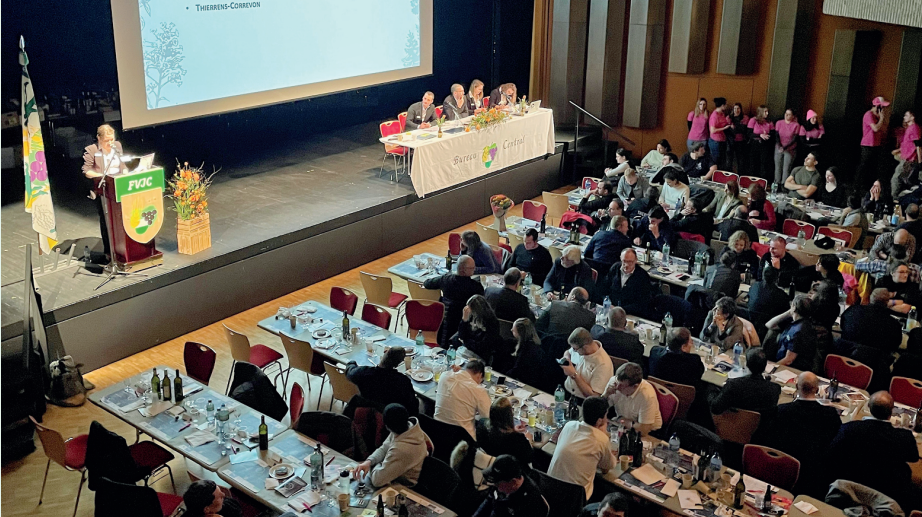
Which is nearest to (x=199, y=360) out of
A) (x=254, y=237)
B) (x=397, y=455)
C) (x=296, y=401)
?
(x=296, y=401)

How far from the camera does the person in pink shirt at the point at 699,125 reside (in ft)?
48.8

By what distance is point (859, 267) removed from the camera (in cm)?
905

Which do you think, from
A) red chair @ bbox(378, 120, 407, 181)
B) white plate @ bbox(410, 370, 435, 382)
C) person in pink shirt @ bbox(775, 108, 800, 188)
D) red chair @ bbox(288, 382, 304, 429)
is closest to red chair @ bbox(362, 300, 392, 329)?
white plate @ bbox(410, 370, 435, 382)

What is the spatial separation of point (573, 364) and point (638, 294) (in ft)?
6.35

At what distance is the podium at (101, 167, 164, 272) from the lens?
8.84m

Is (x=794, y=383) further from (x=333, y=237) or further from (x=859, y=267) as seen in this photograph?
(x=333, y=237)

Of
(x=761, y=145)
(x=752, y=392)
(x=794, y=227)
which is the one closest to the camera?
(x=752, y=392)

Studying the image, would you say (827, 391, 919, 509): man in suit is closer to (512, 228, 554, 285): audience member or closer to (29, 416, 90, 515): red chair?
(512, 228, 554, 285): audience member

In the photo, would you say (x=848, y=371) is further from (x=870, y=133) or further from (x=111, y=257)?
(x=870, y=133)

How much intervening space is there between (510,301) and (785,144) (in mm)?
8108

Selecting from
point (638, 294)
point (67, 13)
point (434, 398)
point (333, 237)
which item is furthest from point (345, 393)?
point (67, 13)

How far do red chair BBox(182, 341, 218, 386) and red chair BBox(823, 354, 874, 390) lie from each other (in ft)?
16.8

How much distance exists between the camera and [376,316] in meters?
8.28

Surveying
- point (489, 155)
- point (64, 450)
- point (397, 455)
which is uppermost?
point (489, 155)
